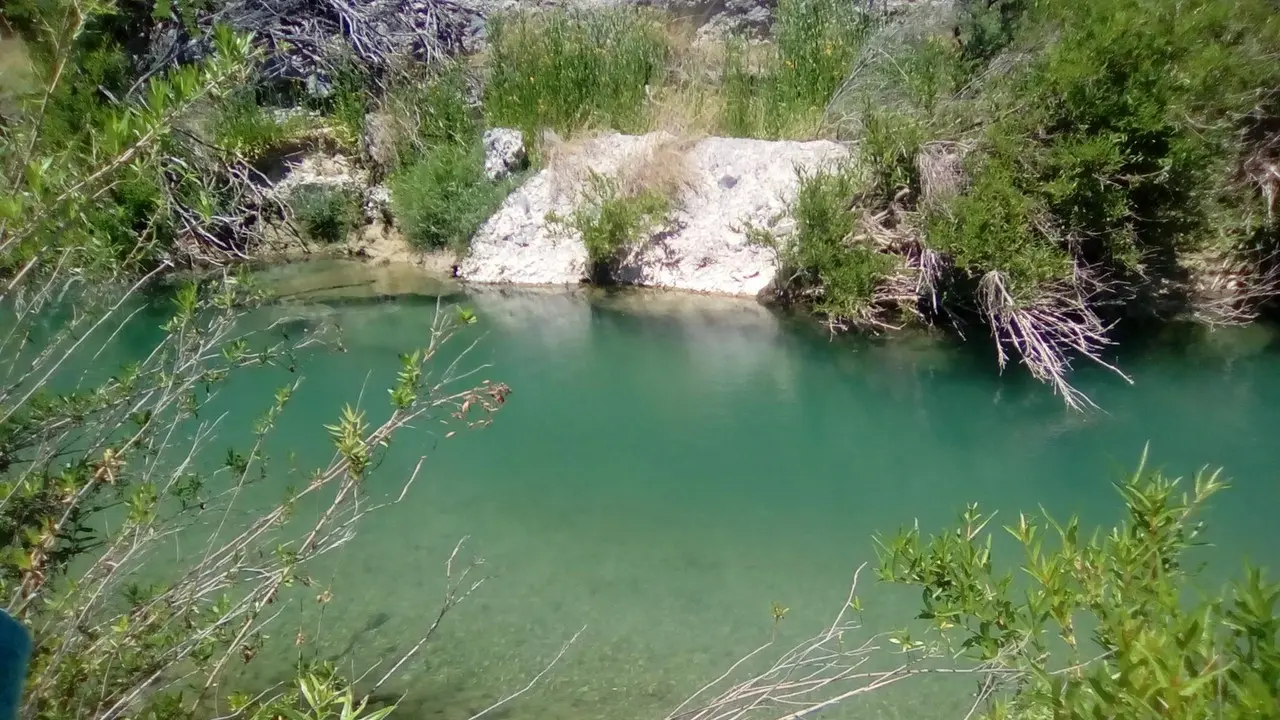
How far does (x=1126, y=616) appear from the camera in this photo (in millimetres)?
1418

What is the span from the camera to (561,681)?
12.8ft

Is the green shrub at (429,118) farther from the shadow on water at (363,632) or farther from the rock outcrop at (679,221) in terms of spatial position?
the shadow on water at (363,632)

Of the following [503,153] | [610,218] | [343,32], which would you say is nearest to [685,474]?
[610,218]

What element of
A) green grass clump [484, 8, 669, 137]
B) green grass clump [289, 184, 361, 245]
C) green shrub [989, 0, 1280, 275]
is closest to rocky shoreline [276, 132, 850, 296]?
green grass clump [289, 184, 361, 245]

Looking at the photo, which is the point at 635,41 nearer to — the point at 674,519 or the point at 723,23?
the point at 723,23

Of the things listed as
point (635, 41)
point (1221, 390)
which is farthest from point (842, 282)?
point (635, 41)

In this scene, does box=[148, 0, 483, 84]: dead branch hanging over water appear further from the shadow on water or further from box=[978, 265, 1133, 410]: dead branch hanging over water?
the shadow on water

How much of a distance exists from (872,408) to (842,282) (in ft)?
4.34

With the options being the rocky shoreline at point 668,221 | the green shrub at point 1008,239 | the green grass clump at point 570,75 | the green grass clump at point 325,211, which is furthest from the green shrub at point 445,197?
the green shrub at point 1008,239

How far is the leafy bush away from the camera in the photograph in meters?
1.24

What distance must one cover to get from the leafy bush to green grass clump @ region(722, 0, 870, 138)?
7.82 m

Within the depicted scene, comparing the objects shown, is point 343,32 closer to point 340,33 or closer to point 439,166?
point 340,33

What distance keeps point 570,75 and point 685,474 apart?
604 centimetres

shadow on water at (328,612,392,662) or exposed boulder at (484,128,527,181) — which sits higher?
exposed boulder at (484,128,527,181)
